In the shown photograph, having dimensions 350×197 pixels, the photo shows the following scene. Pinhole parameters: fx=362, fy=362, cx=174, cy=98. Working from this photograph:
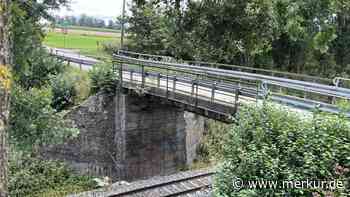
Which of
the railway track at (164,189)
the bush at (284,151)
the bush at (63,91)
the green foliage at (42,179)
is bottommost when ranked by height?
the green foliage at (42,179)

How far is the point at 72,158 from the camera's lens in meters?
14.8

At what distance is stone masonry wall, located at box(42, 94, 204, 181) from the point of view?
1481cm

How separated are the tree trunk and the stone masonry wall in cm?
959

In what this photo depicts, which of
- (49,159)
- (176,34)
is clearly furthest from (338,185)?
(176,34)

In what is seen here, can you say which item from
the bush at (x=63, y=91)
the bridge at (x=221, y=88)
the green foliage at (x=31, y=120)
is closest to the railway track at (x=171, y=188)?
the bridge at (x=221, y=88)

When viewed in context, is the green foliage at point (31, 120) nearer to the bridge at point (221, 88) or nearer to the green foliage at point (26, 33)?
the green foliage at point (26, 33)

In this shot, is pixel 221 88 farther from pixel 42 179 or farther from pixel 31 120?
pixel 42 179

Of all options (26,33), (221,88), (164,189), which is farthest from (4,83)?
(221,88)

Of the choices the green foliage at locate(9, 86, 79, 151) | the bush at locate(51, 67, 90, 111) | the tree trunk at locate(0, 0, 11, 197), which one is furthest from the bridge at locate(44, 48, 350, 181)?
the tree trunk at locate(0, 0, 11, 197)

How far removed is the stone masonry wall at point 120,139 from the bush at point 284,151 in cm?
888

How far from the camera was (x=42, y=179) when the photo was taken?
43.9 ft

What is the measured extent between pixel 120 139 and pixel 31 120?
5.74 metres

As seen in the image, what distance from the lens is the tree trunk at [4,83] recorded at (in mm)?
4773

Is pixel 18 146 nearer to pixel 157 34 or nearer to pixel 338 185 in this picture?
pixel 338 185
